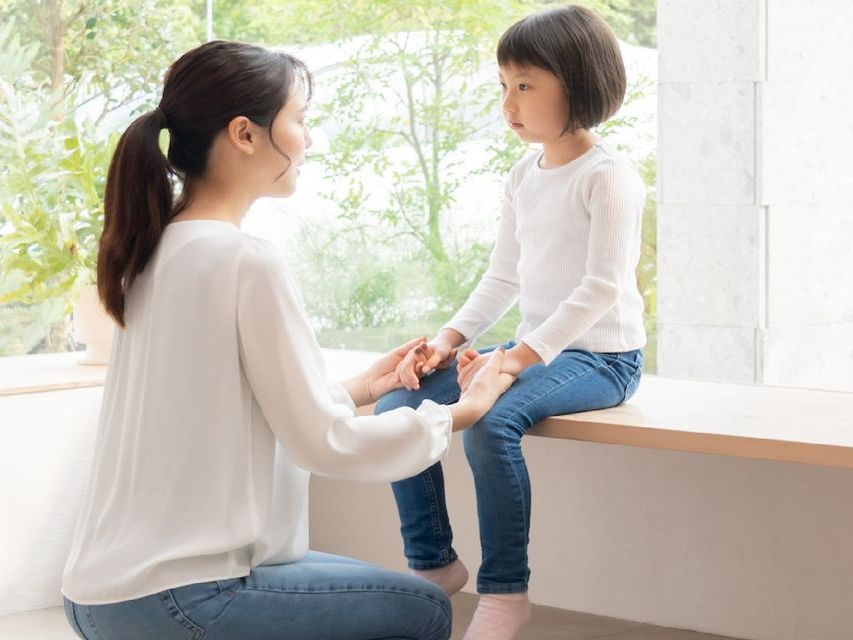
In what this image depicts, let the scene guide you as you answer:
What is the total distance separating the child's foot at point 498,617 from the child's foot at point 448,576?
0.62ft

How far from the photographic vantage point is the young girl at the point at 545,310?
2.23 m

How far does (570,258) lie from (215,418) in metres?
0.87

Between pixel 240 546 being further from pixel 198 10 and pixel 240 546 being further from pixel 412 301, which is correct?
pixel 198 10

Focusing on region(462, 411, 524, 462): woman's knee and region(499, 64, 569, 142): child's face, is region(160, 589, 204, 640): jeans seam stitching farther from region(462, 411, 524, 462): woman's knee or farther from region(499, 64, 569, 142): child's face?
region(499, 64, 569, 142): child's face

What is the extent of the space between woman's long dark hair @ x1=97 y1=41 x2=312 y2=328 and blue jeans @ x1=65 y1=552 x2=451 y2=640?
0.35m

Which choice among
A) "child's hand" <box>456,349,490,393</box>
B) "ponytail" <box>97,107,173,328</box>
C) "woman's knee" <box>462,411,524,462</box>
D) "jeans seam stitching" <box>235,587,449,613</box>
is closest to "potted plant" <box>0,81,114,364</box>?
"child's hand" <box>456,349,490,393</box>

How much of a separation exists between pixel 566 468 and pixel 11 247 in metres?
1.49

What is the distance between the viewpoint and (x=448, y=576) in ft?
7.94

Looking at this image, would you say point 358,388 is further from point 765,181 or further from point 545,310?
point 765,181

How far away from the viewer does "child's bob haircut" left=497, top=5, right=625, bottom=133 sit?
2318 mm

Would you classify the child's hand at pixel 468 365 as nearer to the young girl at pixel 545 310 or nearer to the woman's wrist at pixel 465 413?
the young girl at pixel 545 310

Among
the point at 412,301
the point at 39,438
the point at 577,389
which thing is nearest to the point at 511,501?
the point at 577,389

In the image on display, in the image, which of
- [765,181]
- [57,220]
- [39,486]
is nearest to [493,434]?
[39,486]

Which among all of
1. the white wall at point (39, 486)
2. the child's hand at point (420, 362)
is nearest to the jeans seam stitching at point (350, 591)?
the child's hand at point (420, 362)
